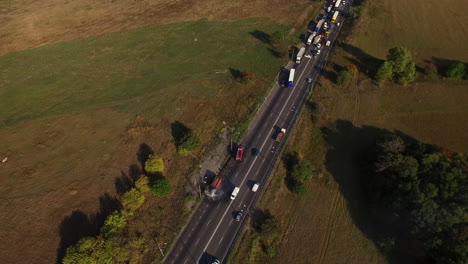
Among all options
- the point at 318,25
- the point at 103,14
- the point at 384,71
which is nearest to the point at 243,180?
the point at 384,71

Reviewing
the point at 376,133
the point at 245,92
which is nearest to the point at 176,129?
the point at 245,92

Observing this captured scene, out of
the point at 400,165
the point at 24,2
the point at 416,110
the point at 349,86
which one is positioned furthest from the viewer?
the point at 24,2

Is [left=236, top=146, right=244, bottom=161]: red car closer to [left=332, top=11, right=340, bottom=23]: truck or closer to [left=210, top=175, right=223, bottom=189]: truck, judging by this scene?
[left=210, top=175, right=223, bottom=189]: truck

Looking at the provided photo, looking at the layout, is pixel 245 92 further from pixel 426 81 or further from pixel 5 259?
pixel 5 259

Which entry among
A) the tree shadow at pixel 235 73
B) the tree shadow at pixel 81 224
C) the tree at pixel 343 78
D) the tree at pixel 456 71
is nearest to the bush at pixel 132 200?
the tree shadow at pixel 81 224

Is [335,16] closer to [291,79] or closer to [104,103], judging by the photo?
[291,79]
